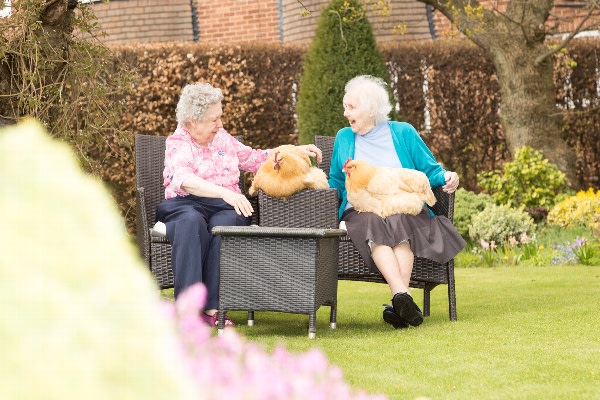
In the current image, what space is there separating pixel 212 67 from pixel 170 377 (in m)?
10.9

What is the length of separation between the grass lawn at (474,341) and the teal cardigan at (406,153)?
84 centimetres

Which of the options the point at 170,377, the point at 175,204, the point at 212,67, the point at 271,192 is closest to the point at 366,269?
the point at 271,192

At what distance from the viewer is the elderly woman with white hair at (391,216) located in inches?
222

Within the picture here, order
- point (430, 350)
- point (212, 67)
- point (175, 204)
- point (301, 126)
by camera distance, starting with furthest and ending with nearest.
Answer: point (212, 67)
point (301, 126)
point (175, 204)
point (430, 350)

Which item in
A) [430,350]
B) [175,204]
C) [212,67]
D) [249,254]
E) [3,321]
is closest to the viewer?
[3,321]

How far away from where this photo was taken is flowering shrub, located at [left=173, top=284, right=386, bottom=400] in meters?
1.29

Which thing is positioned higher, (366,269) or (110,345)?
(110,345)

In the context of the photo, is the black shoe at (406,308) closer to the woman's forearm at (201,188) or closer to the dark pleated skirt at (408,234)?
the dark pleated skirt at (408,234)

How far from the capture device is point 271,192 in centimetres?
576

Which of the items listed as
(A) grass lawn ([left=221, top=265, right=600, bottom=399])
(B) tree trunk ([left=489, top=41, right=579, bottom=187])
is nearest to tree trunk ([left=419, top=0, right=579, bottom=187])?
(B) tree trunk ([left=489, top=41, right=579, bottom=187])

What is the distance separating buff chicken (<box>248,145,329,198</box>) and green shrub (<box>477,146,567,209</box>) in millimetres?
5299

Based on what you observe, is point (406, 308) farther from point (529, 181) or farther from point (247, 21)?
point (247, 21)

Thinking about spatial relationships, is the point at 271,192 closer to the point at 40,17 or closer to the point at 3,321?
the point at 40,17

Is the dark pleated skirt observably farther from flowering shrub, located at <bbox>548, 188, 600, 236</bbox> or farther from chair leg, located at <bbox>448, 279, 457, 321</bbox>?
flowering shrub, located at <bbox>548, 188, 600, 236</bbox>
